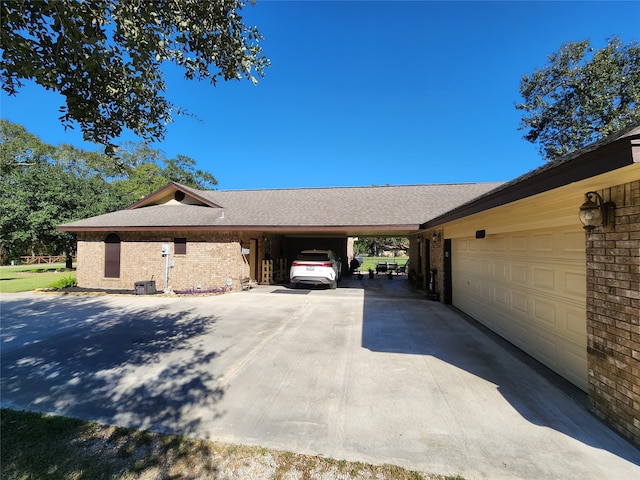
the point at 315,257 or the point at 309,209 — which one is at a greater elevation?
the point at 309,209

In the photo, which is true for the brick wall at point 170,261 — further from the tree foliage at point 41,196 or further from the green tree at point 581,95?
the green tree at point 581,95

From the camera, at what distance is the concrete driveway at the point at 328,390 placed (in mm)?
2727

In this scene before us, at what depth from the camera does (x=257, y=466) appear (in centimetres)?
253

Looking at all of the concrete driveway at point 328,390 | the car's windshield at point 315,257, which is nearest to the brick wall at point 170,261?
the car's windshield at point 315,257

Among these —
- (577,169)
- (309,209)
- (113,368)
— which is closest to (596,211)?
(577,169)

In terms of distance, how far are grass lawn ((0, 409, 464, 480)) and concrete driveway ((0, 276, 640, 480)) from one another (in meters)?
0.15

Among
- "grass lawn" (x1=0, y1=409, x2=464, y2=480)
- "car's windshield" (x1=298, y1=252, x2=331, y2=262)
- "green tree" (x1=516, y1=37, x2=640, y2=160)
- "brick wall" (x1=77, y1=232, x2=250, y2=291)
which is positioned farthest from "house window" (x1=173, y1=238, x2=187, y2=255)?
"green tree" (x1=516, y1=37, x2=640, y2=160)

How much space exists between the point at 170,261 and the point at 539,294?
12884 mm

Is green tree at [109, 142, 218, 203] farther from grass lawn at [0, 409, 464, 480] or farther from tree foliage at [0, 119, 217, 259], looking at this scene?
grass lawn at [0, 409, 464, 480]

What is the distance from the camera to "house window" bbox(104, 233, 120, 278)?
13.5 meters

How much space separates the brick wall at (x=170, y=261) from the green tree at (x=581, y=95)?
Answer: 22851 mm

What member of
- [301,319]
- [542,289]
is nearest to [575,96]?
[542,289]

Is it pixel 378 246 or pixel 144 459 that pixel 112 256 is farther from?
pixel 378 246

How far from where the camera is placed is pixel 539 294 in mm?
4848
